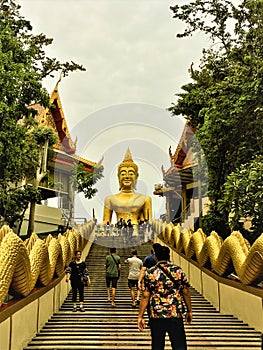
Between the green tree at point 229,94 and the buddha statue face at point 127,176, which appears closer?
the green tree at point 229,94

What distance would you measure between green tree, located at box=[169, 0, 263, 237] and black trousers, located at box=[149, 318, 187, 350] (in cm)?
643

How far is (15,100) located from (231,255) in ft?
26.4

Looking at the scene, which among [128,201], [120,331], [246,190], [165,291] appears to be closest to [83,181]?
[128,201]

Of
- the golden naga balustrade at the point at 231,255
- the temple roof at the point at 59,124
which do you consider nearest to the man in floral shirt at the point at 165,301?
the golden naga balustrade at the point at 231,255

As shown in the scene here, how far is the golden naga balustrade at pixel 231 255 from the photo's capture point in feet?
21.5

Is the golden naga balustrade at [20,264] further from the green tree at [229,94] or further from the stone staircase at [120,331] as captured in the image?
the green tree at [229,94]

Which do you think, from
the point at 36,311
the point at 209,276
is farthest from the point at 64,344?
the point at 209,276

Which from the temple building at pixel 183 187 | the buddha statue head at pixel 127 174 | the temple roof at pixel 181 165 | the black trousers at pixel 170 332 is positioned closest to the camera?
the black trousers at pixel 170 332

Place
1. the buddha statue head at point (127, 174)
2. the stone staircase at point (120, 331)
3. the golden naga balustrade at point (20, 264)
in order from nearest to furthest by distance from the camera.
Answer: the golden naga balustrade at point (20, 264) → the stone staircase at point (120, 331) → the buddha statue head at point (127, 174)

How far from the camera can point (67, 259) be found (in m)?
10.4

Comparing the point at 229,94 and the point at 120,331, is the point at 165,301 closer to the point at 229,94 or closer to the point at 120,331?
the point at 120,331

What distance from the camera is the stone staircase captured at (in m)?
5.87

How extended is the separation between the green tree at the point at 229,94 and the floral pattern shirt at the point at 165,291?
20.5ft

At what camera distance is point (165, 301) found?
4.06 metres
